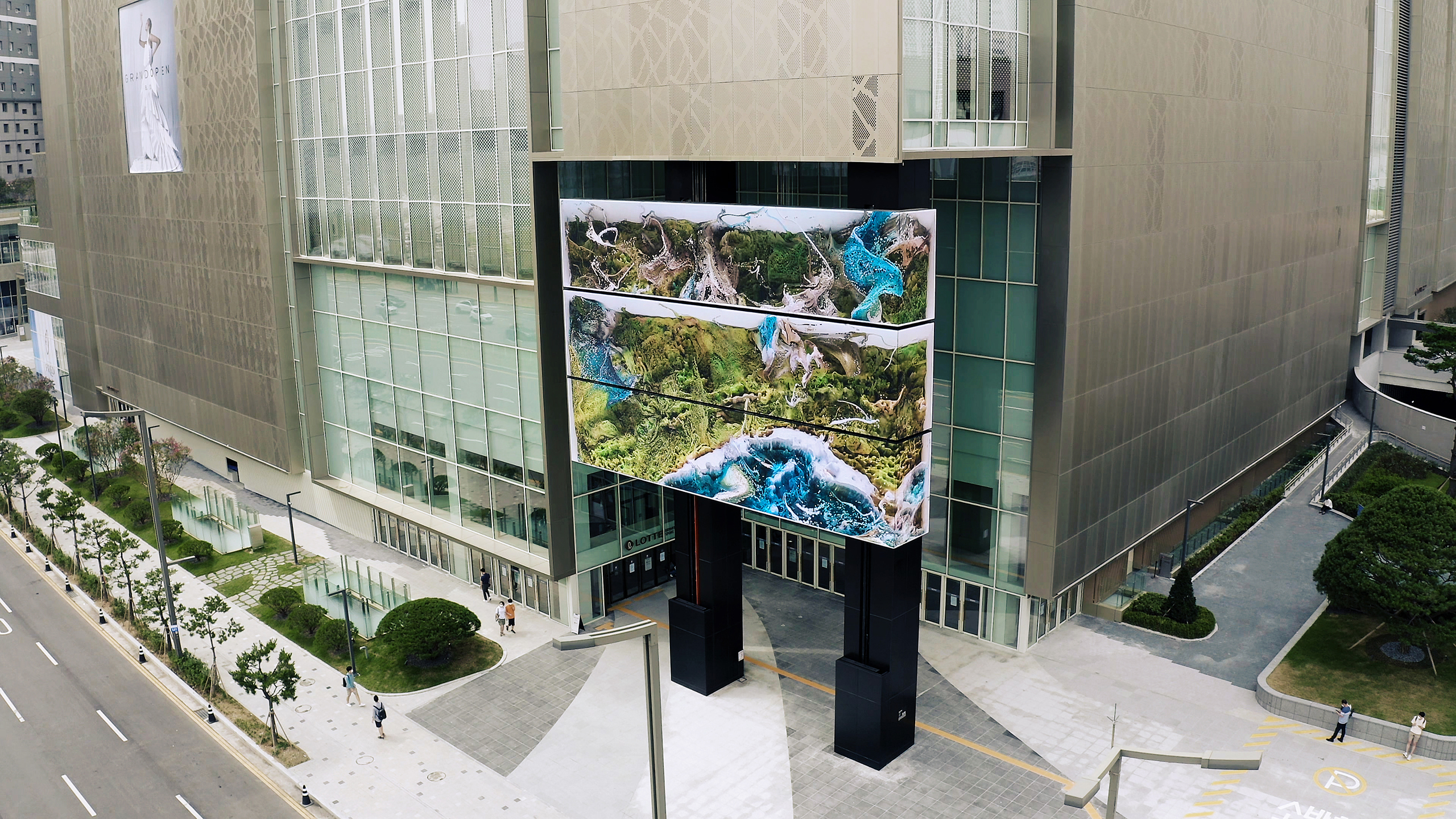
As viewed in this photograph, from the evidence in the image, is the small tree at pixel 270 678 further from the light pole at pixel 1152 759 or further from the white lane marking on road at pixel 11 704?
the light pole at pixel 1152 759

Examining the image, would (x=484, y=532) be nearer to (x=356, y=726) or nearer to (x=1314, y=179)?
(x=356, y=726)

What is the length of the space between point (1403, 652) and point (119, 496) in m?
54.6

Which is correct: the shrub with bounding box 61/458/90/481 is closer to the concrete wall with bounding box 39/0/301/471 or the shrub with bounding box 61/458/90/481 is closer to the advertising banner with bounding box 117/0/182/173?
the concrete wall with bounding box 39/0/301/471

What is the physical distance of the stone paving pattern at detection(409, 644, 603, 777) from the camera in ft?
107

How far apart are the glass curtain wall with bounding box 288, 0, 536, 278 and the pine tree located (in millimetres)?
24032

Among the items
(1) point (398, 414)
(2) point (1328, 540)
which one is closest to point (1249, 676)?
(2) point (1328, 540)

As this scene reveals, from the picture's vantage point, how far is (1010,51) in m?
30.3

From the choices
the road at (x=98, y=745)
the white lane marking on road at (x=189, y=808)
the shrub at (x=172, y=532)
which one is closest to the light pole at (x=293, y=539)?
the shrub at (x=172, y=532)

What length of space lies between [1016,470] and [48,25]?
60.2m

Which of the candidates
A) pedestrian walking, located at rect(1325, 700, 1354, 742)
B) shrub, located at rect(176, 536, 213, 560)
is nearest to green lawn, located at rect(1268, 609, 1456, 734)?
pedestrian walking, located at rect(1325, 700, 1354, 742)

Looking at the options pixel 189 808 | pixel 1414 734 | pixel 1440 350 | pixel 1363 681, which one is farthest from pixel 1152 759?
pixel 1440 350

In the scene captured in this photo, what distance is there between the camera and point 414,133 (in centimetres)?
4009

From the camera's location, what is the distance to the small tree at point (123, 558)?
4295 centimetres

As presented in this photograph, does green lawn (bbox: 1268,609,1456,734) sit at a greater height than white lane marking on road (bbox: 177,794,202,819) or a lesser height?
greater
